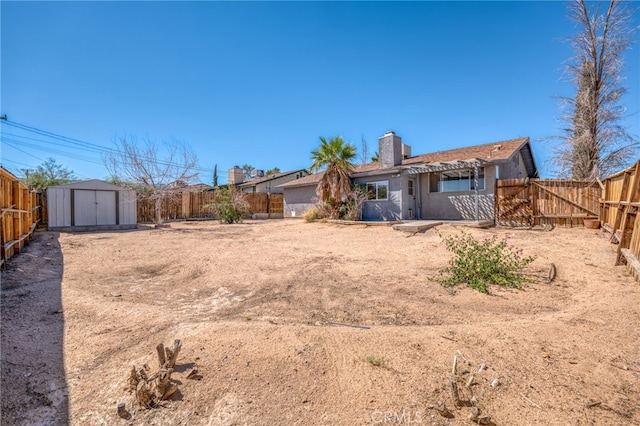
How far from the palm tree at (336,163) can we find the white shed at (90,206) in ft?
34.3

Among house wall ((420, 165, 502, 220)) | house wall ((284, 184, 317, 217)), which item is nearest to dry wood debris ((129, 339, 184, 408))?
house wall ((420, 165, 502, 220))

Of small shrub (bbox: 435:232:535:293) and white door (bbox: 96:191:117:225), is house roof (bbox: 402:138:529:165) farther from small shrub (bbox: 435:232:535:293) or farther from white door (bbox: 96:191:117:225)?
white door (bbox: 96:191:117:225)

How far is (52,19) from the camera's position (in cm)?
871

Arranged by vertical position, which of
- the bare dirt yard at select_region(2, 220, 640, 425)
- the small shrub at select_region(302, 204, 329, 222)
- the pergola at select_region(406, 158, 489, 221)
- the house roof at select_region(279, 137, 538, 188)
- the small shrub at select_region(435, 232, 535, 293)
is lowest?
the bare dirt yard at select_region(2, 220, 640, 425)

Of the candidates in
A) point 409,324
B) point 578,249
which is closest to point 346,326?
point 409,324

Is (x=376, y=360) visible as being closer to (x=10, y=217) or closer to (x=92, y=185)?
(x=10, y=217)

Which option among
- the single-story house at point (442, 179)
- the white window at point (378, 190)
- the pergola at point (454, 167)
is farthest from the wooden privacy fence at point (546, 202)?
the white window at point (378, 190)

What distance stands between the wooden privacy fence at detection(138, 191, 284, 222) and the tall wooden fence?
2008 cm

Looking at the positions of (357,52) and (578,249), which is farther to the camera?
(357,52)

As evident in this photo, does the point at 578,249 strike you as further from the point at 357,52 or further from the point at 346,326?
the point at 357,52

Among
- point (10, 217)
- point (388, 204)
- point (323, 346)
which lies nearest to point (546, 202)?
point (388, 204)

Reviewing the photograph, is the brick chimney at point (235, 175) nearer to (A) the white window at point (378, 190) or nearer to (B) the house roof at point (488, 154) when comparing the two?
(B) the house roof at point (488, 154)

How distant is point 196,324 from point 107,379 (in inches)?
40.4

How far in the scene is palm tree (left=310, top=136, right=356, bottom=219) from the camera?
15172 millimetres
